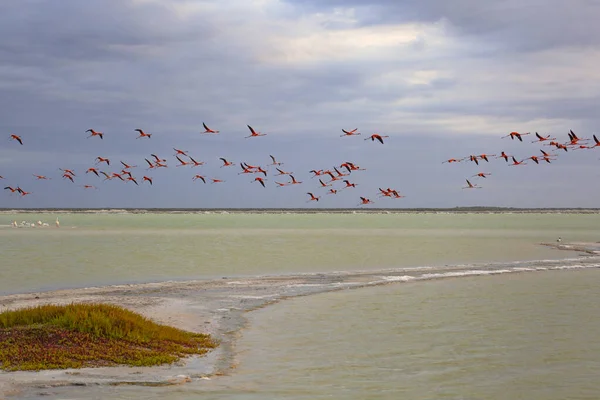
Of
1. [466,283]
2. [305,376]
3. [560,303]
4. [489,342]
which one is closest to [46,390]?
[305,376]

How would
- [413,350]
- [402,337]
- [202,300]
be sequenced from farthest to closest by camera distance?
[202,300], [402,337], [413,350]

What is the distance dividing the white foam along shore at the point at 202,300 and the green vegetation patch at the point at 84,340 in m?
0.39

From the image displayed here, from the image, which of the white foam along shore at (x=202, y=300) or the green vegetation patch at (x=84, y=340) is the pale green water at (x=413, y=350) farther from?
the green vegetation patch at (x=84, y=340)

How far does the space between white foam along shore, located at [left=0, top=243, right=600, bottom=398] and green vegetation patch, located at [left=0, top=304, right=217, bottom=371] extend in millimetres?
387

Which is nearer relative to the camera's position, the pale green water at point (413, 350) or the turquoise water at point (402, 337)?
the pale green water at point (413, 350)

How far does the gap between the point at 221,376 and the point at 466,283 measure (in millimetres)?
21315

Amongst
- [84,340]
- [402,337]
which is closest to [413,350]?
[402,337]

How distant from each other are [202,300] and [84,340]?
35.6 feet

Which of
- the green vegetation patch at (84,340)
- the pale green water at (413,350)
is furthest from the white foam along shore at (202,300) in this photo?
the pale green water at (413,350)

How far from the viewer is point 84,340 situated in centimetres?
1560

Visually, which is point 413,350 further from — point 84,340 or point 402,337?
point 84,340

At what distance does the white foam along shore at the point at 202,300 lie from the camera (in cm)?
1391

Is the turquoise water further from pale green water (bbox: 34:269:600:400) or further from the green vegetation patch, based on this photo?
the green vegetation patch

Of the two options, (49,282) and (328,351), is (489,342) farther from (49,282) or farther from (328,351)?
(49,282)
